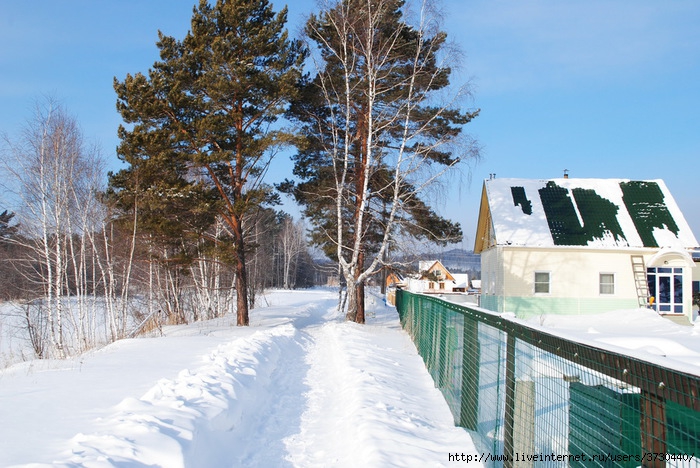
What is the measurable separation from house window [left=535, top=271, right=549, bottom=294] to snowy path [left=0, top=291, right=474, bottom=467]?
46.5ft

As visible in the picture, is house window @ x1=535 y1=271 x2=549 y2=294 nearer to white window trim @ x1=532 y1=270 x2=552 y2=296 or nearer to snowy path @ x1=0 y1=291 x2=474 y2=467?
white window trim @ x1=532 y1=270 x2=552 y2=296

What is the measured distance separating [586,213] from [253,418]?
21.2m

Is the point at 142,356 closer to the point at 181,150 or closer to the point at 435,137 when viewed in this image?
the point at 181,150

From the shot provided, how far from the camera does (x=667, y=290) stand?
22.4 metres

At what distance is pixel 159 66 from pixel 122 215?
5.32 m

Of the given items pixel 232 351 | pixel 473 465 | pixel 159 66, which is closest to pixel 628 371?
pixel 473 465

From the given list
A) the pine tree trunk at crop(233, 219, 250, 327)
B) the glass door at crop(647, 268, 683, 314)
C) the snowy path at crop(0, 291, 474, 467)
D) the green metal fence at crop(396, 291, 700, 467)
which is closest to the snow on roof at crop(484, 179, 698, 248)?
the glass door at crop(647, 268, 683, 314)

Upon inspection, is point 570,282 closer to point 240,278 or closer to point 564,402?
point 240,278

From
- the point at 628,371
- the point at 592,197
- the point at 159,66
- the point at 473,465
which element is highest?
the point at 159,66

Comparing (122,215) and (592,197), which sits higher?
→ (592,197)

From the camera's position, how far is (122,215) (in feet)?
58.0

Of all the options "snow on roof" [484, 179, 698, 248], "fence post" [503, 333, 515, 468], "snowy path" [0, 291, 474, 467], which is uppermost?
"snow on roof" [484, 179, 698, 248]

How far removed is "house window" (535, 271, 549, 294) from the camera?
22.2m

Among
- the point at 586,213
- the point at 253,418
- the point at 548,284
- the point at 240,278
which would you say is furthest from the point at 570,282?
the point at 253,418
